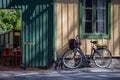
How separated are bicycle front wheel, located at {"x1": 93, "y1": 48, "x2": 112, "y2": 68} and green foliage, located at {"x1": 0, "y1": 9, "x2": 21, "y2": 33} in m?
12.3

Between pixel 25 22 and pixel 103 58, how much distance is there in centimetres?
314

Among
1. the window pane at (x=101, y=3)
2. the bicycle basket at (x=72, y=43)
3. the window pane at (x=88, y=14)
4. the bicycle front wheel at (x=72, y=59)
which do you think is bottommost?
the bicycle front wheel at (x=72, y=59)

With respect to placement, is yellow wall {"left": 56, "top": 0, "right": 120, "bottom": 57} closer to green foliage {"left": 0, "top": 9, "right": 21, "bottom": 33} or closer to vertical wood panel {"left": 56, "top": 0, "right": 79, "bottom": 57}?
vertical wood panel {"left": 56, "top": 0, "right": 79, "bottom": 57}

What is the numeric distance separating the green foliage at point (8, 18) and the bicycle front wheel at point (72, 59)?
1219cm

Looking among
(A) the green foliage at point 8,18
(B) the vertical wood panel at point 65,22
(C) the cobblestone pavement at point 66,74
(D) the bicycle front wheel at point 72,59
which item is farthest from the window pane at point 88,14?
(A) the green foliage at point 8,18

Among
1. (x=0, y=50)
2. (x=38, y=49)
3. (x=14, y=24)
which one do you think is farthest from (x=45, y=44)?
(x=14, y=24)

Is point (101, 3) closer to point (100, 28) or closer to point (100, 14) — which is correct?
point (100, 14)

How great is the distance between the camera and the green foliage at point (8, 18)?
2794 cm

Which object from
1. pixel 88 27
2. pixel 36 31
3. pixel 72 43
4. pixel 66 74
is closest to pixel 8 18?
pixel 36 31

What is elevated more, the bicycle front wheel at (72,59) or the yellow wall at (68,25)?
the yellow wall at (68,25)

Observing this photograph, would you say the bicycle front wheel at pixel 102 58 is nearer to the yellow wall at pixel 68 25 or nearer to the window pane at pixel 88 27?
the yellow wall at pixel 68 25

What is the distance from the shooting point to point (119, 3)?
623 inches

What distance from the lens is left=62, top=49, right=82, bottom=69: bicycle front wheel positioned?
15.5m

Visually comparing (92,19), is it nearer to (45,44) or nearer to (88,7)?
(88,7)
